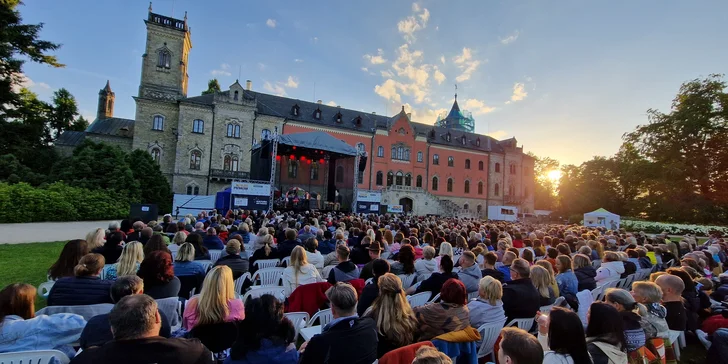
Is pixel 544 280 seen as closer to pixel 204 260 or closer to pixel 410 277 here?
pixel 410 277

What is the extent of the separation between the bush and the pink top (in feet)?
65.7

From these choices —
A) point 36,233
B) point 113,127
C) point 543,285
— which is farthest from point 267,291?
point 113,127

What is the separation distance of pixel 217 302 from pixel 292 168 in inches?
1139

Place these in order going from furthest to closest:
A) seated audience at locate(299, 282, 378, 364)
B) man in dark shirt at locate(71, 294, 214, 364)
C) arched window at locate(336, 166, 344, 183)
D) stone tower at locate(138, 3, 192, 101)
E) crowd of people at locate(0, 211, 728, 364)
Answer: arched window at locate(336, 166, 344, 183)
stone tower at locate(138, 3, 192, 101)
seated audience at locate(299, 282, 378, 364)
crowd of people at locate(0, 211, 728, 364)
man in dark shirt at locate(71, 294, 214, 364)

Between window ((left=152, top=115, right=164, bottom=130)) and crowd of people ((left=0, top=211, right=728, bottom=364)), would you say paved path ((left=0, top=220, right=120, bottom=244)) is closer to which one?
crowd of people ((left=0, top=211, right=728, bottom=364))

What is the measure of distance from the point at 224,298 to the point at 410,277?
290 cm

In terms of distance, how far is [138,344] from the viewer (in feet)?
5.86

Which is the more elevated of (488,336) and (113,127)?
(113,127)

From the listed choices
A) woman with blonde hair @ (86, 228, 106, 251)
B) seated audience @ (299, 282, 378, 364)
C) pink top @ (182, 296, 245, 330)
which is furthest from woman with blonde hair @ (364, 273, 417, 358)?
woman with blonde hair @ (86, 228, 106, 251)

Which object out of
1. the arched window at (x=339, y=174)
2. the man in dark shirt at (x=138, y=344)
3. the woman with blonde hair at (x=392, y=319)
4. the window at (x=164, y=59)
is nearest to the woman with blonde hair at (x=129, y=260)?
the man in dark shirt at (x=138, y=344)

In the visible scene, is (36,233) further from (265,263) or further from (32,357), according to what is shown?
(32,357)

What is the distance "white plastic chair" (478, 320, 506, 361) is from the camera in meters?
3.27

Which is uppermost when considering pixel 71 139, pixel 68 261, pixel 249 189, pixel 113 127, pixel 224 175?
pixel 113 127

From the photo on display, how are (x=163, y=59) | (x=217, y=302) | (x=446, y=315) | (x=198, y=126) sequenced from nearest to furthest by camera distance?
(x=217, y=302), (x=446, y=315), (x=198, y=126), (x=163, y=59)
